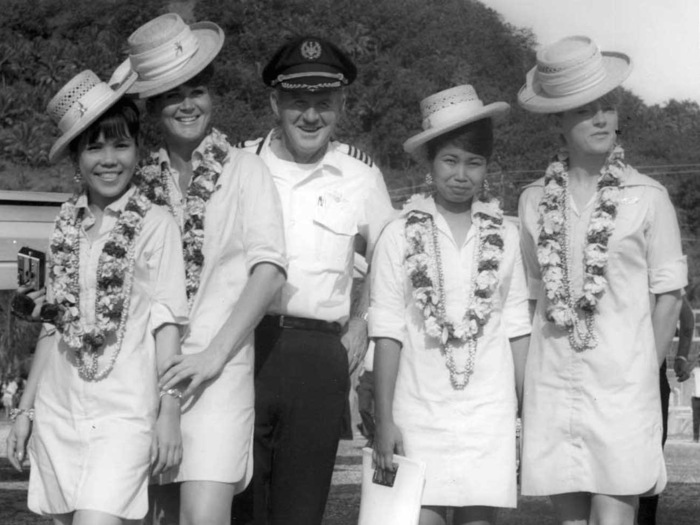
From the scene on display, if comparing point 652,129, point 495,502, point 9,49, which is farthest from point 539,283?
point 9,49

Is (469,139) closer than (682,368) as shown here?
Yes

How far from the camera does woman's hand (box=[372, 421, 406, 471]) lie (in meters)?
4.57

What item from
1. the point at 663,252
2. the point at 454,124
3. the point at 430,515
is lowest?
the point at 430,515

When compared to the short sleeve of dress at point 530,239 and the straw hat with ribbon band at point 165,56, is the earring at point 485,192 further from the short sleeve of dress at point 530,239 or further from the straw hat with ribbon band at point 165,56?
the straw hat with ribbon band at point 165,56

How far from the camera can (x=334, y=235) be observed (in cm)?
503

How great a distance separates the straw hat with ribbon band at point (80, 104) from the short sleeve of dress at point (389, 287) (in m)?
1.15

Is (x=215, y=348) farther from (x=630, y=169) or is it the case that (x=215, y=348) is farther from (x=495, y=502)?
(x=630, y=169)

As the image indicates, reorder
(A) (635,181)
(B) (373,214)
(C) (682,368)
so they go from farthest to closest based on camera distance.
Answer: (C) (682,368) → (B) (373,214) → (A) (635,181)

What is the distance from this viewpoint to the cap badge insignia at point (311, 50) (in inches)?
197

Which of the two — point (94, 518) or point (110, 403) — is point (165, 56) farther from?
point (94, 518)

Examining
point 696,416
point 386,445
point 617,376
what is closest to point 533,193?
point 617,376

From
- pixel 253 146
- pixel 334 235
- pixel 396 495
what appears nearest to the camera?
pixel 396 495

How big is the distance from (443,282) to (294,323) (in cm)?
62

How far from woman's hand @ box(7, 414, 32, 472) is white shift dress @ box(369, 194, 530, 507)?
1302 millimetres
